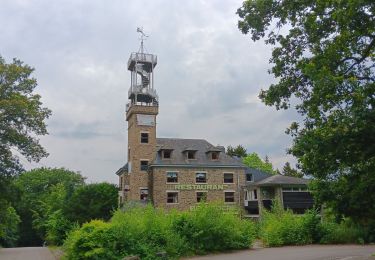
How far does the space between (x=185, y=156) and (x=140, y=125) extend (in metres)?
6.32

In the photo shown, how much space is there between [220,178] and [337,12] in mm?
38147

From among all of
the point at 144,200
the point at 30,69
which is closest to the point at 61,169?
the point at 144,200

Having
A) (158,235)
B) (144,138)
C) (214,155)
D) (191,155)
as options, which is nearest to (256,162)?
(214,155)

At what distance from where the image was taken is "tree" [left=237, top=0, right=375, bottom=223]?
1298cm

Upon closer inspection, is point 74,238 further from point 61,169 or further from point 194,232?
point 61,169

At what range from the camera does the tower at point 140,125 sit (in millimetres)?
48406

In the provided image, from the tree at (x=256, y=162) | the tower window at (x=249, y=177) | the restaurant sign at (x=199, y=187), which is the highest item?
the tree at (x=256, y=162)

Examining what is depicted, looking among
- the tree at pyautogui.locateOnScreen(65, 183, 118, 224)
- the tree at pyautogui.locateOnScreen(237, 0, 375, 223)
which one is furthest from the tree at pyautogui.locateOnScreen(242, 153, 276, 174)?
the tree at pyautogui.locateOnScreen(237, 0, 375, 223)

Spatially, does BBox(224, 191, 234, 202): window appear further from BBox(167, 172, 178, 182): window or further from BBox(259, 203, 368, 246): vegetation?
BBox(259, 203, 368, 246): vegetation

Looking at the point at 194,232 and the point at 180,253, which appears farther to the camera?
the point at 194,232

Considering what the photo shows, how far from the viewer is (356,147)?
1395cm

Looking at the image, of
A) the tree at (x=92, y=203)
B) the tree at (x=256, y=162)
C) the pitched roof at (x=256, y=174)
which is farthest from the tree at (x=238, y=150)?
the tree at (x=92, y=203)

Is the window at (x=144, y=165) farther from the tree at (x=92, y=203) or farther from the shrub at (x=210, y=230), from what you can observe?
the shrub at (x=210, y=230)

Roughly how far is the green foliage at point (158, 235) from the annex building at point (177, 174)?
21352 mm
